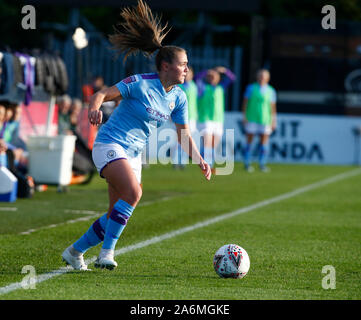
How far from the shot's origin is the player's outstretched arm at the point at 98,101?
21.4 feet

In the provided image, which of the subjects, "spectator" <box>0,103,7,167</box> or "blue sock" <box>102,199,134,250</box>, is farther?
"spectator" <box>0,103,7,167</box>

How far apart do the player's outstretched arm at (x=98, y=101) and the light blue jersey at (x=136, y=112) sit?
0.28 feet

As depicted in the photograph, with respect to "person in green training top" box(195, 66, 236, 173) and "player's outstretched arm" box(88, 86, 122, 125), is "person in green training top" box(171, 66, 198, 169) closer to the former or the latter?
"person in green training top" box(195, 66, 236, 173)

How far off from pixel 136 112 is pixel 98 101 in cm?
59

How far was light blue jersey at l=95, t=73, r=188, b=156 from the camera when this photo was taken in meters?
7.13

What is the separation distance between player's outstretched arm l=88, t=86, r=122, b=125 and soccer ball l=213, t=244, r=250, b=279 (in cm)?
150

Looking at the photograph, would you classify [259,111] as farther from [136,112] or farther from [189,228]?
[136,112]

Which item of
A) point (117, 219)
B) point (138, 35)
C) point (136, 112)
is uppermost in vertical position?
point (138, 35)

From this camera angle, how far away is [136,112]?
7.20 metres

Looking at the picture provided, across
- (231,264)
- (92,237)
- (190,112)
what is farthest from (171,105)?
(190,112)

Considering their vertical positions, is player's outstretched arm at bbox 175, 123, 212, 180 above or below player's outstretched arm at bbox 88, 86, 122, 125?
below

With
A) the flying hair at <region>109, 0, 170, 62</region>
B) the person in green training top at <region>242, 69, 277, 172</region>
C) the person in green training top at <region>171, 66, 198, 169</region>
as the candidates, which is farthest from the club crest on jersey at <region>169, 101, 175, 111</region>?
the person in green training top at <region>242, 69, 277, 172</region>

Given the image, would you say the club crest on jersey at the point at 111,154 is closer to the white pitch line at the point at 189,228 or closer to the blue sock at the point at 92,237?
the blue sock at the point at 92,237

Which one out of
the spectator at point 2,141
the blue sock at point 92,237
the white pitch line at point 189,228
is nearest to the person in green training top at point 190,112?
the white pitch line at point 189,228
